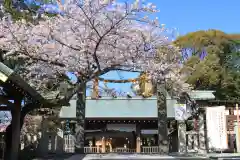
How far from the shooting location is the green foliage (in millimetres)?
26141

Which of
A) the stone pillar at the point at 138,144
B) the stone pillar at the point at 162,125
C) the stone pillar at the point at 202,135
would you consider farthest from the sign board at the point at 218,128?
the stone pillar at the point at 138,144

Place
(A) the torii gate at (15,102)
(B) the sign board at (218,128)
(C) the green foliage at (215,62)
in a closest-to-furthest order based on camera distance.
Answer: (A) the torii gate at (15,102), (B) the sign board at (218,128), (C) the green foliage at (215,62)

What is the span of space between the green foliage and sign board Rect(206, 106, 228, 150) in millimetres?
13168

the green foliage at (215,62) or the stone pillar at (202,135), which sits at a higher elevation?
the green foliage at (215,62)

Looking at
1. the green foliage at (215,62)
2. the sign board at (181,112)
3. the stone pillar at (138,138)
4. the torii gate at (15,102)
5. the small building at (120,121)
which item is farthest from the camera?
the green foliage at (215,62)

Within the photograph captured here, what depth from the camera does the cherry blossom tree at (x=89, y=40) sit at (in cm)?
788

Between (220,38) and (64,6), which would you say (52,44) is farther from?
Answer: (220,38)

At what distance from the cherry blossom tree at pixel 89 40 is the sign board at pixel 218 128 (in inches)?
110

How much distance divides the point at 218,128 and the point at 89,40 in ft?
17.8

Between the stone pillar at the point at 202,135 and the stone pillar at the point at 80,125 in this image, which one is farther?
the stone pillar at the point at 80,125

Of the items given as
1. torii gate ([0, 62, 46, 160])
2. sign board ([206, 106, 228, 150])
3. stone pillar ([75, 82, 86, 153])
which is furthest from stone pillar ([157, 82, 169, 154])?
torii gate ([0, 62, 46, 160])

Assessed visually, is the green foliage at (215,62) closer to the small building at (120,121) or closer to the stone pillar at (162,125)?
the small building at (120,121)

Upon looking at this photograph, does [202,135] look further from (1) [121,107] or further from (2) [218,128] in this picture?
(1) [121,107]

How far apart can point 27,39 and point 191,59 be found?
19.7 meters
